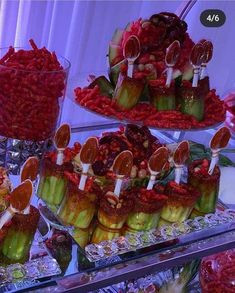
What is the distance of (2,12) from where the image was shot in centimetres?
209

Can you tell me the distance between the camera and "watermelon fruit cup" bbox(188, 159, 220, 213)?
1.20m

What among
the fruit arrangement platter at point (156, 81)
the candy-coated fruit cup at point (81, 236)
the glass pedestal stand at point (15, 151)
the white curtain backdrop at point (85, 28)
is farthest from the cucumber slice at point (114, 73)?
the white curtain backdrop at point (85, 28)

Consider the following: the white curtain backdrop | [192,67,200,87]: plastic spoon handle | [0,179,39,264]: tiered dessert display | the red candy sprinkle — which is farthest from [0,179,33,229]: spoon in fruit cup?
the white curtain backdrop

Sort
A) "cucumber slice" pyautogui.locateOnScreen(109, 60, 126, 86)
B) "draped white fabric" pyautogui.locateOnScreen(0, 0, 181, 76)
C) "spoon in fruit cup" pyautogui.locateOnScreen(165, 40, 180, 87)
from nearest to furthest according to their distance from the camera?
"spoon in fruit cup" pyautogui.locateOnScreen(165, 40, 180, 87), "cucumber slice" pyautogui.locateOnScreen(109, 60, 126, 86), "draped white fabric" pyautogui.locateOnScreen(0, 0, 181, 76)

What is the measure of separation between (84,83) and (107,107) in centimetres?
21

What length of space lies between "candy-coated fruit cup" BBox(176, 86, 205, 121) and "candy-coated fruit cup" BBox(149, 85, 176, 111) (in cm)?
4

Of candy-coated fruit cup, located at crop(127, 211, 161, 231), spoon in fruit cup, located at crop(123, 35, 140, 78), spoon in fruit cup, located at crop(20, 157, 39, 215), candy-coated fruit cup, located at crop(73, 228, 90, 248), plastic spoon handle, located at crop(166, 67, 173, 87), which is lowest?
candy-coated fruit cup, located at crop(73, 228, 90, 248)

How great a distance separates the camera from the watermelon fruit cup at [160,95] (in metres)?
1.29

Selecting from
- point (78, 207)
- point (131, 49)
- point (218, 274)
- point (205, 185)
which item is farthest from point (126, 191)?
point (218, 274)

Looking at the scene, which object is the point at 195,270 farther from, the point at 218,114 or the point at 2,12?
the point at 2,12

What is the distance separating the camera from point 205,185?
120 centimetres

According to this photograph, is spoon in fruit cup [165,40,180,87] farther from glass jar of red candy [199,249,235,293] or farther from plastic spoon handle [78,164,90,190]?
glass jar of red candy [199,249,235,293]

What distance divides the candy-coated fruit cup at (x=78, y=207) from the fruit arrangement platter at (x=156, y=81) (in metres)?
0.26

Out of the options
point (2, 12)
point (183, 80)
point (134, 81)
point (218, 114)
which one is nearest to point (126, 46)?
point (134, 81)
